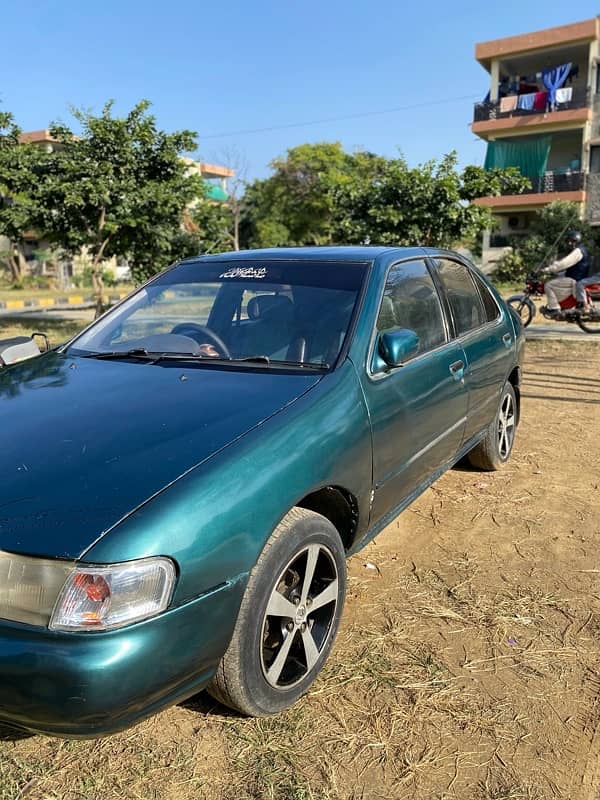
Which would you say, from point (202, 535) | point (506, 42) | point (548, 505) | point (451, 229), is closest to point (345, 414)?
point (202, 535)

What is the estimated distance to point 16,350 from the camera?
4.00 meters

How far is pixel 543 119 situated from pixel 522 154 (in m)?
1.62

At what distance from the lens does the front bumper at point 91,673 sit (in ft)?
5.75

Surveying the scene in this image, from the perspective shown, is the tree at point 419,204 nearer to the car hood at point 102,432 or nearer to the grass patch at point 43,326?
the grass patch at point 43,326

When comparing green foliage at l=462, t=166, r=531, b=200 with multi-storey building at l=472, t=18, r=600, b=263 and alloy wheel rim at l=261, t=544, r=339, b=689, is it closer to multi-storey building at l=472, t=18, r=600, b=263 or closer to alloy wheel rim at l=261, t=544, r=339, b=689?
alloy wheel rim at l=261, t=544, r=339, b=689

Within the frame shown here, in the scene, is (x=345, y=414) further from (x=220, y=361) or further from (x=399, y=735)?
(x=399, y=735)

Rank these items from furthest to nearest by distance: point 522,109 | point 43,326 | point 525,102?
point 522,109, point 525,102, point 43,326

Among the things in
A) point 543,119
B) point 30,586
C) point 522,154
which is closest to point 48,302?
point 522,154

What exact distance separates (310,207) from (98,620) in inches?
1683

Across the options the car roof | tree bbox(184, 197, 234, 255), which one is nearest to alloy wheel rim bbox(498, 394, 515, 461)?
the car roof

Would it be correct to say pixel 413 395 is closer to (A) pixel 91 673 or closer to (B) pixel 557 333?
(A) pixel 91 673

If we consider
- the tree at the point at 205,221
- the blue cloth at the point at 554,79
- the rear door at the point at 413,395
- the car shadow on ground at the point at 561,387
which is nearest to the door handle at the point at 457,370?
the rear door at the point at 413,395

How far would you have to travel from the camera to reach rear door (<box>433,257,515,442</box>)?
3.95 meters

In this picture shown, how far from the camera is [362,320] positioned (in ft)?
9.93
